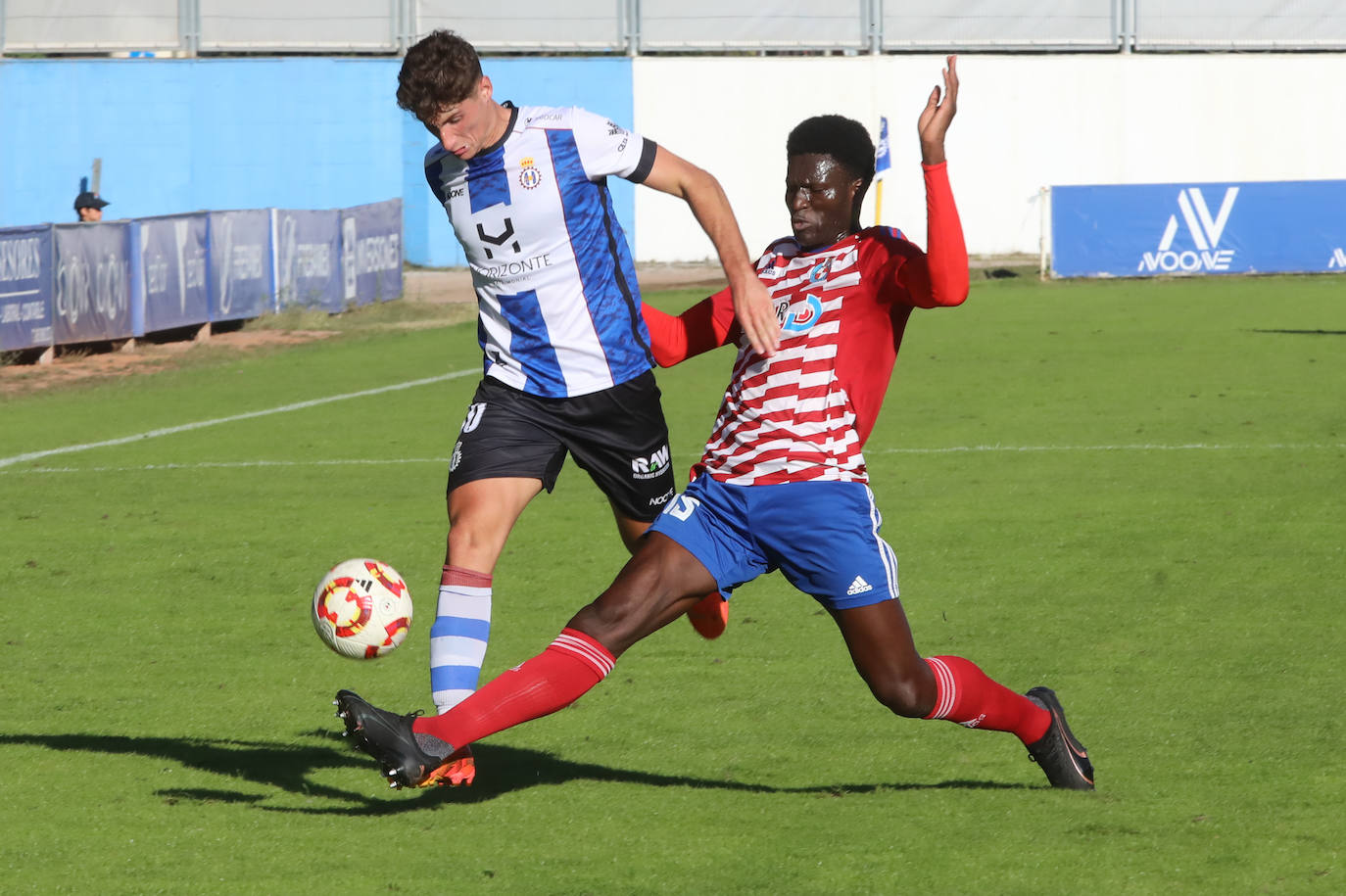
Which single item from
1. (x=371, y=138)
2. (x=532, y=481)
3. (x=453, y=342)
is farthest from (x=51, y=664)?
(x=371, y=138)

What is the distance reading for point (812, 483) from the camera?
15.4ft

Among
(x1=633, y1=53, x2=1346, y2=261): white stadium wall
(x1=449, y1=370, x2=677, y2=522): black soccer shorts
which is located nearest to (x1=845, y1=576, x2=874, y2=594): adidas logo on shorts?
(x1=449, y1=370, x2=677, y2=522): black soccer shorts

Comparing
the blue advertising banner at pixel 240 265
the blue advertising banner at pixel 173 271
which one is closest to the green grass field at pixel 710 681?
the blue advertising banner at pixel 173 271

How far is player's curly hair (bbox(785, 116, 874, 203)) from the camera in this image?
4746mm

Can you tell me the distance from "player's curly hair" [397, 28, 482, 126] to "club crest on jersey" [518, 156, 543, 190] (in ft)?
1.10

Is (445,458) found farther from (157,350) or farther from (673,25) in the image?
(673,25)

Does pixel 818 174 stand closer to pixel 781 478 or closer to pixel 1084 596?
pixel 781 478

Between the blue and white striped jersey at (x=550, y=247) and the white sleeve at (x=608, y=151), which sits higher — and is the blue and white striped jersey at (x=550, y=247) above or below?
below

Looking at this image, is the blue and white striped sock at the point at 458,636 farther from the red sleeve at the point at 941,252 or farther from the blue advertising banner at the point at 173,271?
the blue advertising banner at the point at 173,271

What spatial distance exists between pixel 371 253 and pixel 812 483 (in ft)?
69.4

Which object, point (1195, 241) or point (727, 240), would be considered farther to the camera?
point (1195, 241)

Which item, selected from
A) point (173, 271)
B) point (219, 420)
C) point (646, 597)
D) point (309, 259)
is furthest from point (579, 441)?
point (309, 259)

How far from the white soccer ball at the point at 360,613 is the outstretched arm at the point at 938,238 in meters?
1.95

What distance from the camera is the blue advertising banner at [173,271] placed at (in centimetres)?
1956
